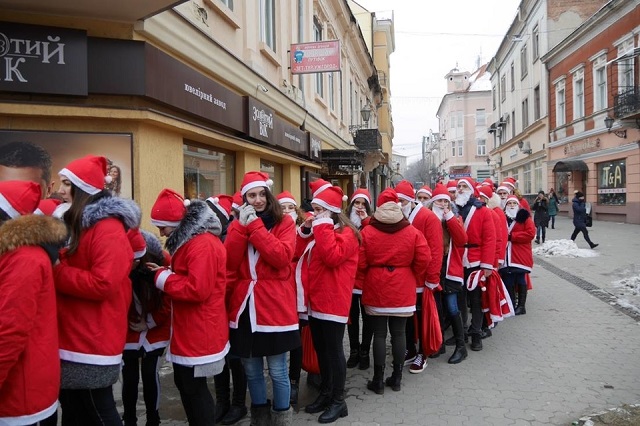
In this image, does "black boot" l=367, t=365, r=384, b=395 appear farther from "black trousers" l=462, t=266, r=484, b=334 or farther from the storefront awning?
the storefront awning

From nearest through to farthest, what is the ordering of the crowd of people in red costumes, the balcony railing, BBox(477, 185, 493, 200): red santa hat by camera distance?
1. the crowd of people in red costumes
2. BBox(477, 185, 493, 200): red santa hat
3. the balcony railing

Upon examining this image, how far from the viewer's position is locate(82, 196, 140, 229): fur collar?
2.68 meters

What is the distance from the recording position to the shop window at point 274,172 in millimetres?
11016

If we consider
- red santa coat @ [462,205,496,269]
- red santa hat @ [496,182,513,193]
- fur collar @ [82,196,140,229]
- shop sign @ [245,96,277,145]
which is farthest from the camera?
shop sign @ [245,96,277,145]

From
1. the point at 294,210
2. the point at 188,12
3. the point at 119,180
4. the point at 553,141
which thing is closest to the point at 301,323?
the point at 294,210

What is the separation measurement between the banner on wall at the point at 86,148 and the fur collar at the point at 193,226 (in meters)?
2.21

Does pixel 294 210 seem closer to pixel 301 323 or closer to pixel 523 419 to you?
pixel 301 323

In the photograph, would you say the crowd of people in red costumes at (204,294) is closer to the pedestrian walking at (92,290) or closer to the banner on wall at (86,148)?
the pedestrian walking at (92,290)

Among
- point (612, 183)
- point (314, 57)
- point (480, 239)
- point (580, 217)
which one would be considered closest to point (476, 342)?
point (480, 239)

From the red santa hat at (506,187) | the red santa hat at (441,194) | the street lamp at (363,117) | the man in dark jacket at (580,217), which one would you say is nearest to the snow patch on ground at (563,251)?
the man in dark jacket at (580,217)

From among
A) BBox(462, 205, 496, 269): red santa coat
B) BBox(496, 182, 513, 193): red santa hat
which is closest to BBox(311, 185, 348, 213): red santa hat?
BBox(462, 205, 496, 269): red santa coat

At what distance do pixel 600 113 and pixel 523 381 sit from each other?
2342 cm

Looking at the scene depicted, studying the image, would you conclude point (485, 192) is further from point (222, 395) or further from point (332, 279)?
point (222, 395)

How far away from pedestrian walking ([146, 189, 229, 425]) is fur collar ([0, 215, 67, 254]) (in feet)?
2.65
